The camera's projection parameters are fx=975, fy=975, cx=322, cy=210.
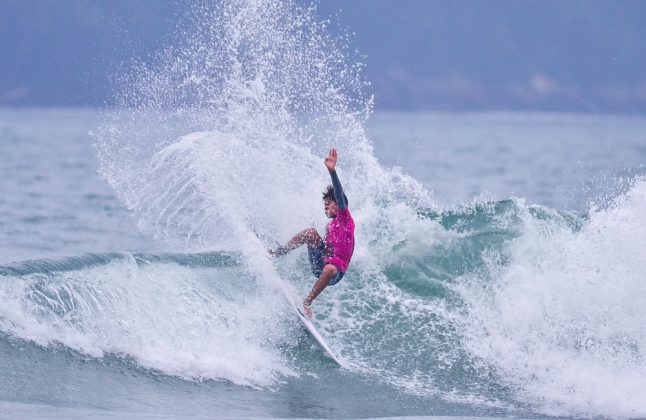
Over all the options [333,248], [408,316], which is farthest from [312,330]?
[408,316]

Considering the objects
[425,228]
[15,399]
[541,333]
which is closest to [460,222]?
[425,228]

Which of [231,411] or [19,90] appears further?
[19,90]

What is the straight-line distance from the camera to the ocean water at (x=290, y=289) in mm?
10188

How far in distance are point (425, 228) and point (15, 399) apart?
7.30 meters

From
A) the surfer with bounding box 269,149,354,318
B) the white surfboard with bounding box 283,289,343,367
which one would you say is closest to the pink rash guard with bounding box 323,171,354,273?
the surfer with bounding box 269,149,354,318

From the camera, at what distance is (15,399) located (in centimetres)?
920

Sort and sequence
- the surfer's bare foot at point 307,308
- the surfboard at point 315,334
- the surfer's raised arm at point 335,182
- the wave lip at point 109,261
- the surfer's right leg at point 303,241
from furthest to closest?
the wave lip at point 109,261
the surfer's right leg at point 303,241
the surfer's bare foot at point 307,308
the surfboard at point 315,334
the surfer's raised arm at point 335,182

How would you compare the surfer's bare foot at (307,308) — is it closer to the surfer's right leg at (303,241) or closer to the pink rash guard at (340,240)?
the pink rash guard at (340,240)

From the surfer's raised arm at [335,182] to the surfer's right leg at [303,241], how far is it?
0.67m

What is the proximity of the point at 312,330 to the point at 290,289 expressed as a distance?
2.41ft

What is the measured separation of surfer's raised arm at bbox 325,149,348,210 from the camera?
421 inches

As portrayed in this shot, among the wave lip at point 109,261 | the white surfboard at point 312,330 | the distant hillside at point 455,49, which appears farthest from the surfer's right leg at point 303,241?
the distant hillside at point 455,49

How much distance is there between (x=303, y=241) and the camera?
11.8 metres

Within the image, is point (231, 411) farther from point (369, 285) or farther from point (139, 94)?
point (139, 94)
